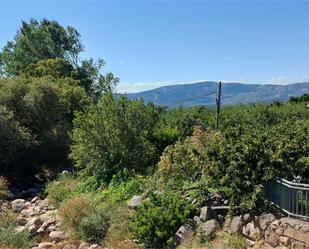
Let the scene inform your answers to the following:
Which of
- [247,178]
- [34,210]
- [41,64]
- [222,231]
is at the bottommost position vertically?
[34,210]

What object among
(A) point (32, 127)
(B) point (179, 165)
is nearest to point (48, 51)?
(A) point (32, 127)

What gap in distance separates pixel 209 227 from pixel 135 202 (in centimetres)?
244

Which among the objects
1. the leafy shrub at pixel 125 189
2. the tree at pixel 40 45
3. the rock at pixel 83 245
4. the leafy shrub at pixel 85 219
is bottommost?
the rock at pixel 83 245

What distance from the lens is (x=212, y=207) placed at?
899 centimetres

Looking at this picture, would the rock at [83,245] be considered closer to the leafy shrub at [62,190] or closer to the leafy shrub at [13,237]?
the leafy shrub at [13,237]

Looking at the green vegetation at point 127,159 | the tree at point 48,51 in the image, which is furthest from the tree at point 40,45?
the green vegetation at point 127,159

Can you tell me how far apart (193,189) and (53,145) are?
1073 cm

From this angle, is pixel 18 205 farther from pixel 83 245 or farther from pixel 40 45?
pixel 40 45

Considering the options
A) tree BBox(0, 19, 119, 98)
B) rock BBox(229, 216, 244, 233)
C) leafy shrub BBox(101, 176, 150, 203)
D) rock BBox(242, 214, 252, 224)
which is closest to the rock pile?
leafy shrub BBox(101, 176, 150, 203)

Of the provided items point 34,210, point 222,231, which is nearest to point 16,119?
point 34,210

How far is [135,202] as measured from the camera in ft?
33.6

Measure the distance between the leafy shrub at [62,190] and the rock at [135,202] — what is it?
324 centimetres

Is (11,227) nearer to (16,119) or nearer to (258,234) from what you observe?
(258,234)

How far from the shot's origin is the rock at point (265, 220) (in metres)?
7.69
